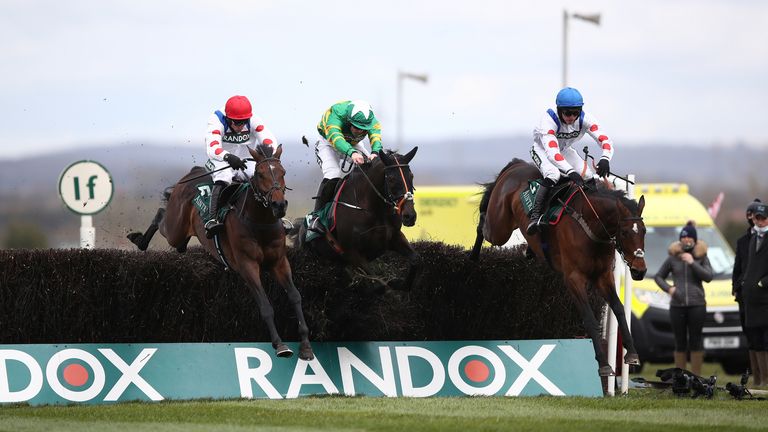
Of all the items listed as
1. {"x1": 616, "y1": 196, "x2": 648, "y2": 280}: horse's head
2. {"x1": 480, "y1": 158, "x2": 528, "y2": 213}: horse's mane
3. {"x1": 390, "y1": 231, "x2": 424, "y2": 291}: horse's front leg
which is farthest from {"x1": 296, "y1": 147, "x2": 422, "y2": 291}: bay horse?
{"x1": 616, "y1": 196, "x2": 648, "y2": 280}: horse's head

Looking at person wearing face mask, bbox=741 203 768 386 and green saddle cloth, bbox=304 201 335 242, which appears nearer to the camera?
green saddle cloth, bbox=304 201 335 242

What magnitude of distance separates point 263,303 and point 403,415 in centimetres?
225

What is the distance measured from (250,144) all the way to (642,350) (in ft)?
24.1

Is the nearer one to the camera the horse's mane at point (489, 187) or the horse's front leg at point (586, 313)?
the horse's front leg at point (586, 313)

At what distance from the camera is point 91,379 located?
37.3 feet

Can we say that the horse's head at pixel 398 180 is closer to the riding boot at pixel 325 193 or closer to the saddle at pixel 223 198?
the riding boot at pixel 325 193

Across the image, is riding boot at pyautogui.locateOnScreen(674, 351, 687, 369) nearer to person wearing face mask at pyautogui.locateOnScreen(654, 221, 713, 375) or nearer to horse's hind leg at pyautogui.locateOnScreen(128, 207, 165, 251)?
person wearing face mask at pyautogui.locateOnScreen(654, 221, 713, 375)

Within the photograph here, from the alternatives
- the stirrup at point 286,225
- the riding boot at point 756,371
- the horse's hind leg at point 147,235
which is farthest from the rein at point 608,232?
the horse's hind leg at point 147,235

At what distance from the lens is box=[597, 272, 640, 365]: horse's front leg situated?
1205 centimetres

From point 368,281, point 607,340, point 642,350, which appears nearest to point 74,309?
point 368,281

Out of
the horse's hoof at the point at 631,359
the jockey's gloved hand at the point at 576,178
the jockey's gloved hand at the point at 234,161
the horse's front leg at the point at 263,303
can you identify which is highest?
the jockey's gloved hand at the point at 234,161

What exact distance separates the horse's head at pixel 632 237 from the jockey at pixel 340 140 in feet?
8.07

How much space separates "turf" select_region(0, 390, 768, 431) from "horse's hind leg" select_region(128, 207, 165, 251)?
369 centimetres

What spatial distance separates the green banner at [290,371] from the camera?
37.0ft
